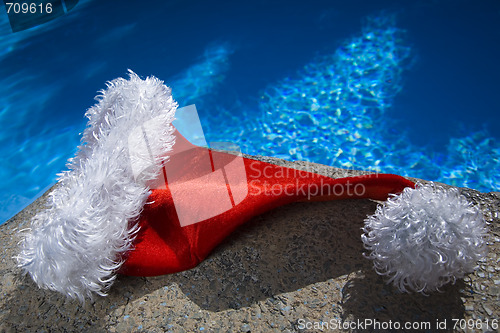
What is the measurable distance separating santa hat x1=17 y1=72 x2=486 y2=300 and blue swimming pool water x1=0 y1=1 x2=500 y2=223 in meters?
0.76

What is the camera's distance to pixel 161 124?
140cm

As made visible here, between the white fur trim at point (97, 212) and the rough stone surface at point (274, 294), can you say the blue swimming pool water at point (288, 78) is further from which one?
the white fur trim at point (97, 212)

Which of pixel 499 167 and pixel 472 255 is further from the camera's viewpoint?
pixel 499 167

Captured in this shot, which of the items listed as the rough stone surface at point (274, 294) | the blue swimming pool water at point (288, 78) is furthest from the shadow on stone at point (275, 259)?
the blue swimming pool water at point (288, 78)

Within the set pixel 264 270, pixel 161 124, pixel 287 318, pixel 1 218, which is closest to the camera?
pixel 287 318

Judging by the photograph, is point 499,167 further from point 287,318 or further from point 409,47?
point 287,318

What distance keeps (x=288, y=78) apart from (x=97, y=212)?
1.90 metres

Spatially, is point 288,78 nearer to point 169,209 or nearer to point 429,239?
point 169,209

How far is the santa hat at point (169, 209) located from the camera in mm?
1043

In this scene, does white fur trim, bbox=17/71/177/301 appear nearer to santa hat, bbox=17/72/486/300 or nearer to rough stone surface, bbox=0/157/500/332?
santa hat, bbox=17/72/486/300

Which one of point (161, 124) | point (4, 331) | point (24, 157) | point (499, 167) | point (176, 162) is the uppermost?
point (161, 124)

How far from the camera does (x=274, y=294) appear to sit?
121 centimetres

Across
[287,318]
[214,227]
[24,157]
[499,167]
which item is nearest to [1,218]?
[24,157]

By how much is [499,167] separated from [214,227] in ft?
5.35
